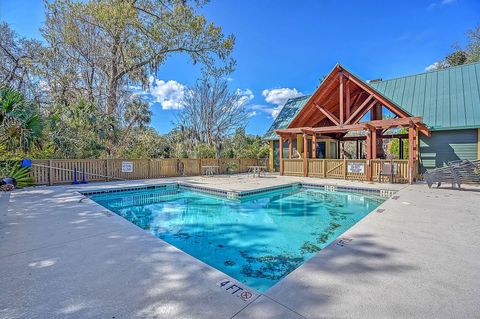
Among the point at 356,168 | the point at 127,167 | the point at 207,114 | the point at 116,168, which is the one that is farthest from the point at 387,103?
the point at 207,114

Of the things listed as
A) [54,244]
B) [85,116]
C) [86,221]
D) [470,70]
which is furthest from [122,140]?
[470,70]

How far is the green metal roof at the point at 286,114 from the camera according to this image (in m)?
18.0

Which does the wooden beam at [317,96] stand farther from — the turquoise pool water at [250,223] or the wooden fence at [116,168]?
the wooden fence at [116,168]

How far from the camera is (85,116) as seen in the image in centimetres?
1245

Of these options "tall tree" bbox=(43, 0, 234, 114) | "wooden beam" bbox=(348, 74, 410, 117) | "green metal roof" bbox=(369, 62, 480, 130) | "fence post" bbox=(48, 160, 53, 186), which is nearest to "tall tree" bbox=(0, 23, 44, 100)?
"tall tree" bbox=(43, 0, 234, 114)

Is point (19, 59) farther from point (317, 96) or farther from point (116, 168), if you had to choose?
point (317, 96)

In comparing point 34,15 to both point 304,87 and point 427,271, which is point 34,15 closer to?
point 427,271

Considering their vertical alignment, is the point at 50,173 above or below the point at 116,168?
below

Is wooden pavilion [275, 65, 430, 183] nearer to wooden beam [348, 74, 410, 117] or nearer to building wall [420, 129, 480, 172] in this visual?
wooden beam [348, 74, 410, 117]

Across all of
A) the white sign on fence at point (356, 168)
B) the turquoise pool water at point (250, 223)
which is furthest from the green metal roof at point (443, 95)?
the turquoise pool water at point (250, 223)

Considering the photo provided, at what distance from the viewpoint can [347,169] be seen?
41.0 feet

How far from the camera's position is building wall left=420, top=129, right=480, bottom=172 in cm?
1108

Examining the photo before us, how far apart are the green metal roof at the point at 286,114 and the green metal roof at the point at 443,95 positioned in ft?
17.9

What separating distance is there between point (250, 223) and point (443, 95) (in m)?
13.2
